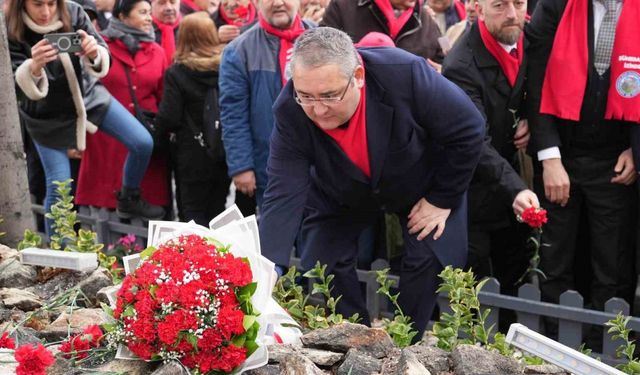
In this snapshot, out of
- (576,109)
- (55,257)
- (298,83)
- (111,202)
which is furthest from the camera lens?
(111,202)

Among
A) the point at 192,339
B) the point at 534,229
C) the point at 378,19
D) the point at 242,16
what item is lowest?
the point at 534,229

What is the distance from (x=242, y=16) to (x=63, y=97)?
1.44 m

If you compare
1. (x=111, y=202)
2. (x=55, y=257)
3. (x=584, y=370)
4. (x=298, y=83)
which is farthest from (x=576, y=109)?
(x=111, y=202)

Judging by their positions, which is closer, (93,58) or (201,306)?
(201,306)

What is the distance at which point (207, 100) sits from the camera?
6672mm

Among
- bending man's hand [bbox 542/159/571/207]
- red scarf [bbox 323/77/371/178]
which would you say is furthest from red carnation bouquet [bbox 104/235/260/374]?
bending man's hand [bbox 542/159/571/207]

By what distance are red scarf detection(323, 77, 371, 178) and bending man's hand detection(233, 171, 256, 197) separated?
5.65 feet

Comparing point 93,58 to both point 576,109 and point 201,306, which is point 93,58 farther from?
point 201,306

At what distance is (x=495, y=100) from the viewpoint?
5438 mm

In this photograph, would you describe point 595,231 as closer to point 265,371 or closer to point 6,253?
point 265,371

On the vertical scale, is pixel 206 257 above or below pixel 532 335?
above

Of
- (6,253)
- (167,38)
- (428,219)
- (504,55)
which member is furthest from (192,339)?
(167,38)

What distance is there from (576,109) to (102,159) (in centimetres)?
341

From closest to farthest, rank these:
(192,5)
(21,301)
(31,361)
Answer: (31,361), (21,301), (192,5)
